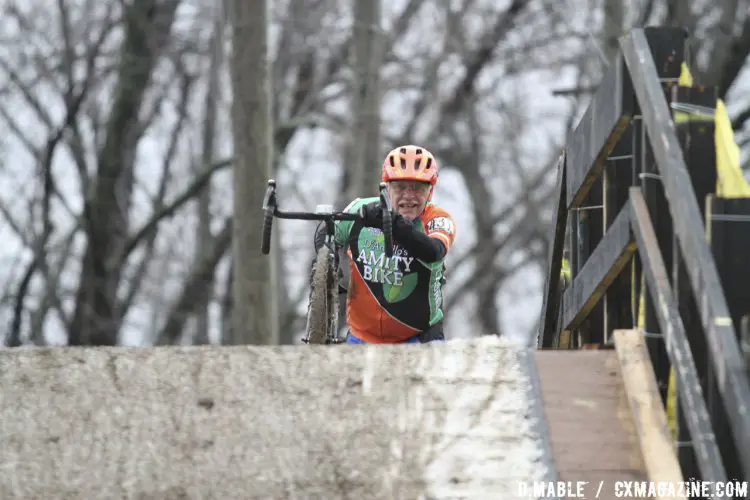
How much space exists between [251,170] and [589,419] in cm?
1054

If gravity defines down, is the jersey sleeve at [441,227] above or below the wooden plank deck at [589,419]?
above

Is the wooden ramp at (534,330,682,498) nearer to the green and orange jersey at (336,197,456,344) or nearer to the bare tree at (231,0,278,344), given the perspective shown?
the green and orange jersey at (336,197,456,344)

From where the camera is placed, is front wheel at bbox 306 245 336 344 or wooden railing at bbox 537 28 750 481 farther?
front wheel at bbox 306 245 336 344

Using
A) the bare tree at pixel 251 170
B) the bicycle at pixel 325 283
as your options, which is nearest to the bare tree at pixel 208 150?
the bare tree at pixel 251 170

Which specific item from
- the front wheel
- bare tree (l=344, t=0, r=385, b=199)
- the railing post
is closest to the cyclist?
the front wheel

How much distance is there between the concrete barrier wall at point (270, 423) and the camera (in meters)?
4.83

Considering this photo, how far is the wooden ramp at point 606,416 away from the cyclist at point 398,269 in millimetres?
2447

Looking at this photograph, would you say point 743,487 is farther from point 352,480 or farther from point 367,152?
point 367,152

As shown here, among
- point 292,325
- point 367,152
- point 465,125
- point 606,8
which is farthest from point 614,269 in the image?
point 465,125

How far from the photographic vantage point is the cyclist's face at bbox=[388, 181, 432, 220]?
7.86 m

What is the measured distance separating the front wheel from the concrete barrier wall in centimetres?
201

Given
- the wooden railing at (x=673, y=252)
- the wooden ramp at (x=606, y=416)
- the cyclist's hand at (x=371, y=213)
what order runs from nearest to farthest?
the wooden railing at (x=673, y=252)
the wooden ramp at (x=606, y=416)
the cyclist's hand at (x=371, y=213)

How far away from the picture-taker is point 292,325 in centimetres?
2545

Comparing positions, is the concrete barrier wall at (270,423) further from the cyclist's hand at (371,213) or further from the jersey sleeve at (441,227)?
the jersey sleeve at (441,227)
